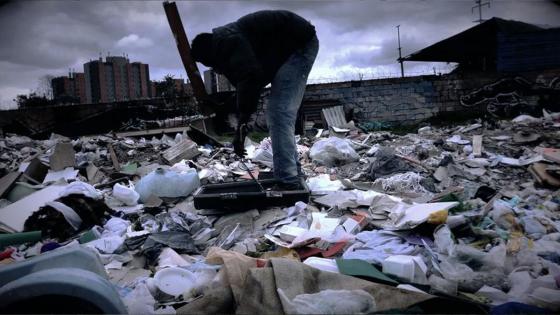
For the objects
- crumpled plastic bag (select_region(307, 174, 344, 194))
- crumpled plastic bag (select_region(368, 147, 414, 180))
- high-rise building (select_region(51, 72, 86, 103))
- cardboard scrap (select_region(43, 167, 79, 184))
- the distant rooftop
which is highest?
high-rise building (select_region(51, 72, 86, 103))

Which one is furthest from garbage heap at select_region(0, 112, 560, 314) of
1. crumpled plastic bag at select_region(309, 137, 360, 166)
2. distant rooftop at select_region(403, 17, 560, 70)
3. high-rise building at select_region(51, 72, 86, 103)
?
high-rise building at select_region(51, 72, 86, 103)

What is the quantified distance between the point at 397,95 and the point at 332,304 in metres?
10.8

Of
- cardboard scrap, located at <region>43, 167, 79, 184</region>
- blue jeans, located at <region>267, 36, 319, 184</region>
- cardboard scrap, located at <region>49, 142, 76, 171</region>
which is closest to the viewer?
blue jeans, located at <region>267, 36, 319, 184</region>

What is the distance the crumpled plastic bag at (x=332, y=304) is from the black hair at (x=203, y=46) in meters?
2.08

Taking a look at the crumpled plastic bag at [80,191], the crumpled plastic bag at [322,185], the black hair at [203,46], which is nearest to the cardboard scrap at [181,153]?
the crumpled plastic bag at [80,191]

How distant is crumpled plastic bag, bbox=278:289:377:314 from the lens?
3.92ft

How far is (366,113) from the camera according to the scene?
11.2 m

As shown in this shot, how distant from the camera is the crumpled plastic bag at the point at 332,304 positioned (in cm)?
119

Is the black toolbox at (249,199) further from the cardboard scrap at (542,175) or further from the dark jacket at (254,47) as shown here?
the cardboard scrap at (542,175)

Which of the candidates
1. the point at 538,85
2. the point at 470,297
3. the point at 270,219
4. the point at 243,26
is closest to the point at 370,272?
the point at 470,297

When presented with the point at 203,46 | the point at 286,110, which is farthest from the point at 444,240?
the point at 203,46

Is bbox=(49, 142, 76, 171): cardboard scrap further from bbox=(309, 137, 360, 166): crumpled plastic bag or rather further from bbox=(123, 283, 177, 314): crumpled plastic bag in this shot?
bbox=(123, 283, 177, 314): crumpled plastic bag

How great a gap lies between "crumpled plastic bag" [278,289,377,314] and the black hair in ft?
6.81

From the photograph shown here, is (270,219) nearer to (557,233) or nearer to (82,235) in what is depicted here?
(82,235)
